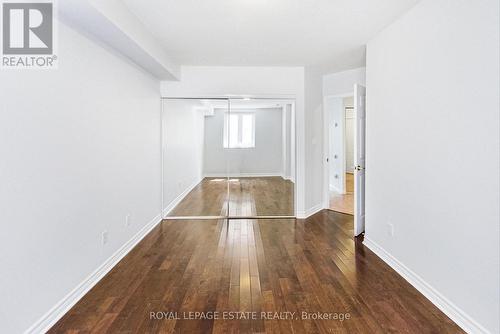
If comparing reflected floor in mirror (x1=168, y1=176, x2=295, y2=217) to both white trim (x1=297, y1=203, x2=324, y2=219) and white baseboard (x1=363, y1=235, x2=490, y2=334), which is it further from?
white baseboard (x1=363, y1=235, x2=490, y2=334)

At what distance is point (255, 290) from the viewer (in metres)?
2.46

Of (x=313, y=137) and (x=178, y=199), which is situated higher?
(x=313, y=137)

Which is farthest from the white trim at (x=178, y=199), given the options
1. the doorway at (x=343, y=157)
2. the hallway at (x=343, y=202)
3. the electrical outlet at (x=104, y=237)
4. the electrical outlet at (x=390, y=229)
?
the electrical outlet at (x=390, y=229)

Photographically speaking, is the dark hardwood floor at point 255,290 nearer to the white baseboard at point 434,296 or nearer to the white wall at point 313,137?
the white baseboard at point 434,296

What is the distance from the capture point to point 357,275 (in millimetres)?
2730

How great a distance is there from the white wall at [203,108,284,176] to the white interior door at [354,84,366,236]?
1582 millimetres

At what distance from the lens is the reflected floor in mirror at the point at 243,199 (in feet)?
16.3

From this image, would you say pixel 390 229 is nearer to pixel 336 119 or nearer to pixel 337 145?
pixel 337 145

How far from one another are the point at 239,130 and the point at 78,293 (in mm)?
3419

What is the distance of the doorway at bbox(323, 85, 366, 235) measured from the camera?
3.67m

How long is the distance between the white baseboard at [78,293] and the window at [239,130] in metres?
2.25

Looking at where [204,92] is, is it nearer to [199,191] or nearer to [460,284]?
[199,191]

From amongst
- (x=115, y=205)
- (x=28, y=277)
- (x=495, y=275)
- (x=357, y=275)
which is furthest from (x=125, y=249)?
(x=495, y=275)

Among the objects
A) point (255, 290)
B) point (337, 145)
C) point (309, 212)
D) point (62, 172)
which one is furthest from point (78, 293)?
point (337, 145)
